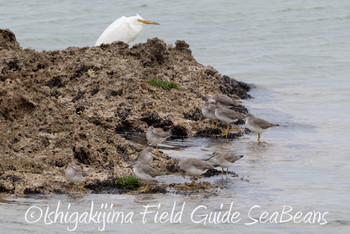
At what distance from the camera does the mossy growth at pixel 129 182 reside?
9.49 metres

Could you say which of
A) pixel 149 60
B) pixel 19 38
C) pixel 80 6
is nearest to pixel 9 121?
pixel 149 60

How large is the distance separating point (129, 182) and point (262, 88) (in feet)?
31.7

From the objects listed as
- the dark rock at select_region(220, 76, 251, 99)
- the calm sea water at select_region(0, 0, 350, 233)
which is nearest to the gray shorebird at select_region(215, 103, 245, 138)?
the calm sea water at select_region(0, 0, 350, 233)

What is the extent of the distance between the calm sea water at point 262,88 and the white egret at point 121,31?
3.52 metres

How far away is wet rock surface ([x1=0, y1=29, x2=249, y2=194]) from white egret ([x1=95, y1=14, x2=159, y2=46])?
7.40 feet

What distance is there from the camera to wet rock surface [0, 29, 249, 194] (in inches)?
378

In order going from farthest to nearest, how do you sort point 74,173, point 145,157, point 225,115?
point 225,115, point 145,157, point 74,173

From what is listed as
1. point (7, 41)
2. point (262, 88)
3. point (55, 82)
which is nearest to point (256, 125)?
point (55, 82)

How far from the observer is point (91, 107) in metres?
13.0

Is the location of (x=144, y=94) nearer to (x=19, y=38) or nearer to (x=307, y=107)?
(x=307, y=107)

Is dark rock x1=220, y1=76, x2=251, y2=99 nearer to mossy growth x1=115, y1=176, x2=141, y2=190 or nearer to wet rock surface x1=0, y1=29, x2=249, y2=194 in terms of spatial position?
wet rock surface x1=0, y1=29, x2=249, y2=194

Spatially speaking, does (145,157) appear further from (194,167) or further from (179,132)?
(179,132)

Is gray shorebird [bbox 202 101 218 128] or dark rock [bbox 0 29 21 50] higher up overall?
dark rock [bbox 0 29 21 50]

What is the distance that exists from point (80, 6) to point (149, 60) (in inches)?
740
